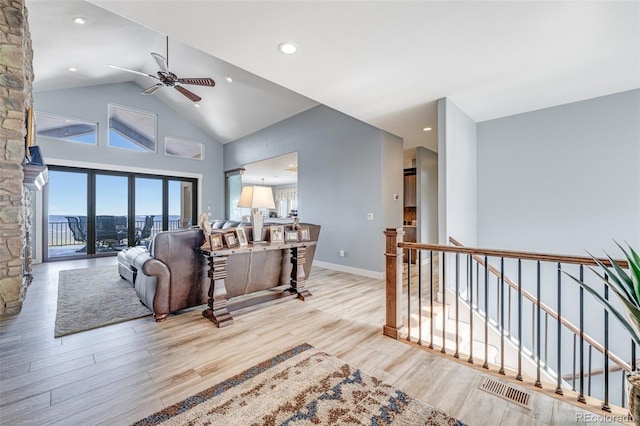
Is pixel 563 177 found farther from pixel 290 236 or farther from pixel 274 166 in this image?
pixel 274 166

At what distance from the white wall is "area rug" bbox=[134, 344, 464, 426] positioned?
218cm

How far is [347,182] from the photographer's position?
16.7 feet

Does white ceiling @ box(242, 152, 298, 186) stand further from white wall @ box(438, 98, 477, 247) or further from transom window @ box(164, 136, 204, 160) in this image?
white wall @ box(438, 98, 477, 247)

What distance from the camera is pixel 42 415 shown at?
Result: 1.47 m

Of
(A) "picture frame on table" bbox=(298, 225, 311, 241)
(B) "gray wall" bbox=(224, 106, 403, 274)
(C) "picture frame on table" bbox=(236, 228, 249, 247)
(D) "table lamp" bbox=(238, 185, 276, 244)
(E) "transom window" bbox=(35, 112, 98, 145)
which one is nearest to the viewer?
(C) "picture frame on table" bbox=(236, 228, 249, 247)

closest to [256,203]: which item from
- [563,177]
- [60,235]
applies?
[563,177]

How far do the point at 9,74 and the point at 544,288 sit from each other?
23.5ft

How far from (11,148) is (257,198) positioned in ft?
8.91

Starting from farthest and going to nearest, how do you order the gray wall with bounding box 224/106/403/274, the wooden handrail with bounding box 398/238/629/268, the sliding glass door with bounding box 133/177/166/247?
1. the sliding glass door with bounding box 133/177/166/247
2. the gray wall with bounding box 224/106/403/274
3. the wooden handrail with bounding box 398/238/629/268

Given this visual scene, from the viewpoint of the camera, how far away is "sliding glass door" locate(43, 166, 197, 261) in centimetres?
596

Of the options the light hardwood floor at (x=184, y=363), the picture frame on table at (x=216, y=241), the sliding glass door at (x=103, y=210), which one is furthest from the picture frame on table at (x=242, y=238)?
the sliding glass door at (x=103, y=210)

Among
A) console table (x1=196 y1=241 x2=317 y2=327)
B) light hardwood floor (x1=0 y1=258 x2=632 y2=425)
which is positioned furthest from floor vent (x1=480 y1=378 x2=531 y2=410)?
→ console table (x1=196 y1=241 x2=317 y2=327)

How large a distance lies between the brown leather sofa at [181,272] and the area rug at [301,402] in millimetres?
1330

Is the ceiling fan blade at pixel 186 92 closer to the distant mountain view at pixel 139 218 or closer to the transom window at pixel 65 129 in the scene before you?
the transom window at pixel 65 129
